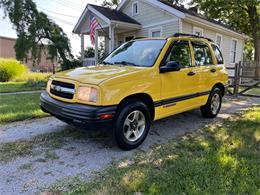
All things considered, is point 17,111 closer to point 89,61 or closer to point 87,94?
point 87,94

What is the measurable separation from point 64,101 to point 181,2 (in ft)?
91.7

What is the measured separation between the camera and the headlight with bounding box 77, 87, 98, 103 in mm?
3594

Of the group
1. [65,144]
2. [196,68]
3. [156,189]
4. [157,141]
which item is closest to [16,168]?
[65,144]

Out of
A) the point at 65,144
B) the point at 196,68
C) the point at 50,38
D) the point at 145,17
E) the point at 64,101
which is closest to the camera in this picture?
the point at 64,101

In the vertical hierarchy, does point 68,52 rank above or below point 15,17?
below

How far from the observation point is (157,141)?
183 inches

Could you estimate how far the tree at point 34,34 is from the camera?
56.8 ft

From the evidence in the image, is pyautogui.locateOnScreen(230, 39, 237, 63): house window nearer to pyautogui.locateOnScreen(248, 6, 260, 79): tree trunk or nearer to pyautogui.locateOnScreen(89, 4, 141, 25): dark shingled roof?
pyautogui.locateOnScreen(248, 6, 260, 79): tree trunk

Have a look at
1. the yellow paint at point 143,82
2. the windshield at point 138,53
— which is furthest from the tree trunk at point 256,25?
the windshield at point 138,53

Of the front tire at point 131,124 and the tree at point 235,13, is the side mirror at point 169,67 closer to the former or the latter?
the front tire at point 131,124

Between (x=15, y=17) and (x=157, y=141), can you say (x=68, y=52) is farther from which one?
(x=157, y=141)

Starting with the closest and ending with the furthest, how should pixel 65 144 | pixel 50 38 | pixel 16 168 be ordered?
pixel 16 168
pixel 65 144
pixel 50 38

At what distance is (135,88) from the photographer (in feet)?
13.1

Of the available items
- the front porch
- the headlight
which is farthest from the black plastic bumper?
the front porch
